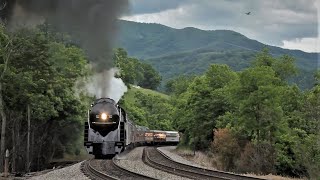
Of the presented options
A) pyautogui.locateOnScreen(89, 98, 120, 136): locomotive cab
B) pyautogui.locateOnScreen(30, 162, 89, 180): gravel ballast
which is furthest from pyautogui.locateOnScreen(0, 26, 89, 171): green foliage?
pyautogui.locateOnScreen(30, 162, 89, 180): gravel ballast

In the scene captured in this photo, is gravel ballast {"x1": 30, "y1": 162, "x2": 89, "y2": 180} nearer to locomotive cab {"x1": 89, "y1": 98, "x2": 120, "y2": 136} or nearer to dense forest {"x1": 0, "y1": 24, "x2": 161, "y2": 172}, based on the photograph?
locomotive cab {"x1": 89, "y1": 98, "x2": 120, "y2": 136}

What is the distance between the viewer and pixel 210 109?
49.7 metres

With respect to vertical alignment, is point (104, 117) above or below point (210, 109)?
below

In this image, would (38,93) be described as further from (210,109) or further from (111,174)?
(210,109)

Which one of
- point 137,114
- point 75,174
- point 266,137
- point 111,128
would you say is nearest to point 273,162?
point 266,137

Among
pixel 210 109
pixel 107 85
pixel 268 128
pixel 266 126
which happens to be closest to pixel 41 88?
pixel 107 85

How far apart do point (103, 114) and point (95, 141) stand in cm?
165

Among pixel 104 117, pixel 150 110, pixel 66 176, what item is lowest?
pixel 66 176

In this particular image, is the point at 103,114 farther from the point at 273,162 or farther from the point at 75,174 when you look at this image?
the point at 273,162

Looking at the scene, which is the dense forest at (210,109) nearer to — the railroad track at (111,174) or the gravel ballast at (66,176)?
the gravel ballast at (66,176)

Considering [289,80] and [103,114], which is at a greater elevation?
[289,80]

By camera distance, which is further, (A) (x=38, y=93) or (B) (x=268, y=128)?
(A) (x=38, y=93)

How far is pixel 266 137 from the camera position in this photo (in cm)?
3466

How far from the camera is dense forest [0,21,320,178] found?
3055 centimetres
